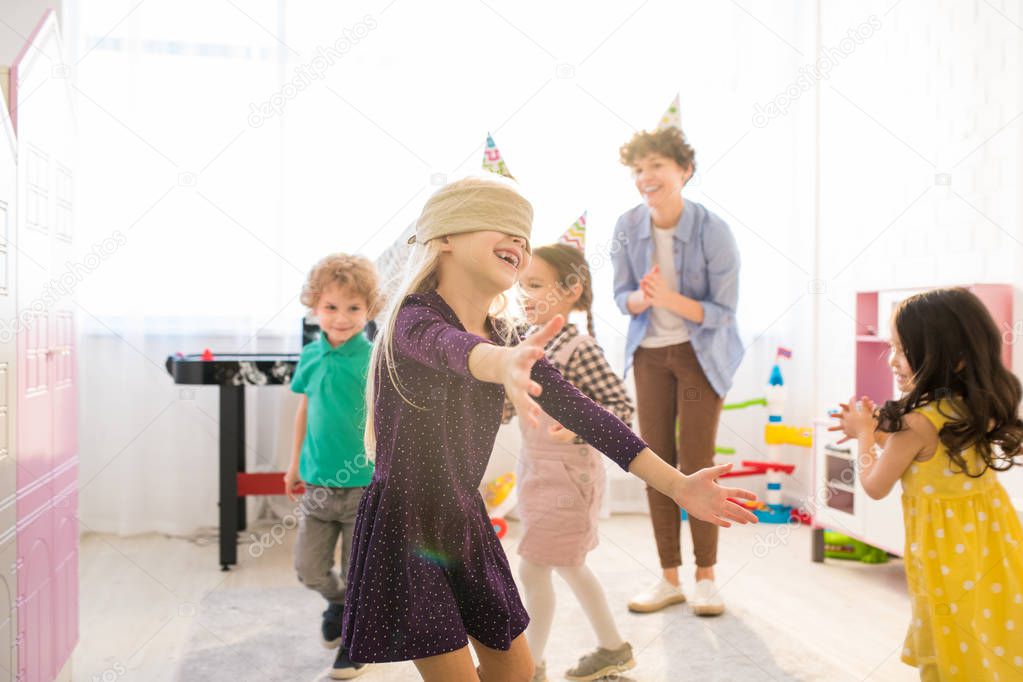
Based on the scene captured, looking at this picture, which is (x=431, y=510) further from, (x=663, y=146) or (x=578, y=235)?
(x=663, y=146)

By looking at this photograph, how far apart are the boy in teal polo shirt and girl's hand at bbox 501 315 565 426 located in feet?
4.06

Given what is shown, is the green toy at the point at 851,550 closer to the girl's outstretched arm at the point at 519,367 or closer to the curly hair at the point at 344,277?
the curly hair at the point at 344,277

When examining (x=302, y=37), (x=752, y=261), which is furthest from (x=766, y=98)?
(x=302, y=37)

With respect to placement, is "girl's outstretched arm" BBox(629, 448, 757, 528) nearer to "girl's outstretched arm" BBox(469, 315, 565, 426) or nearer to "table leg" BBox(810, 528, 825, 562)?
"girl's outstretched arm" BBox(469, 315, 565, 426)

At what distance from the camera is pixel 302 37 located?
339 cm

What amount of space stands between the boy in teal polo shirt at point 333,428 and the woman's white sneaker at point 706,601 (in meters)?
0.92

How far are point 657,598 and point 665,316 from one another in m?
0.78

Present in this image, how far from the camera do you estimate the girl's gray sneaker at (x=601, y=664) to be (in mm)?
1888

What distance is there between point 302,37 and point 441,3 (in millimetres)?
579

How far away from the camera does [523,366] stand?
2.67ft

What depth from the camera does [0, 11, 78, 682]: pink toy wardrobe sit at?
1410 mm

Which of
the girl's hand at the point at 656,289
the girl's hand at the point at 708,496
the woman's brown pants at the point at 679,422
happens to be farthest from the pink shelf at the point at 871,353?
the girl's hand at the point at 708,496

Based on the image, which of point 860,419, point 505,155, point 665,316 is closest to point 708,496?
point 860,419

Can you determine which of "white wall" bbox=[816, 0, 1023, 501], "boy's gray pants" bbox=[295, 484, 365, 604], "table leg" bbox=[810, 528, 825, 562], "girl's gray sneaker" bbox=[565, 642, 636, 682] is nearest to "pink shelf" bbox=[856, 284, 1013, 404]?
"white wall" bbox=[816, 0, 1023, 501]
